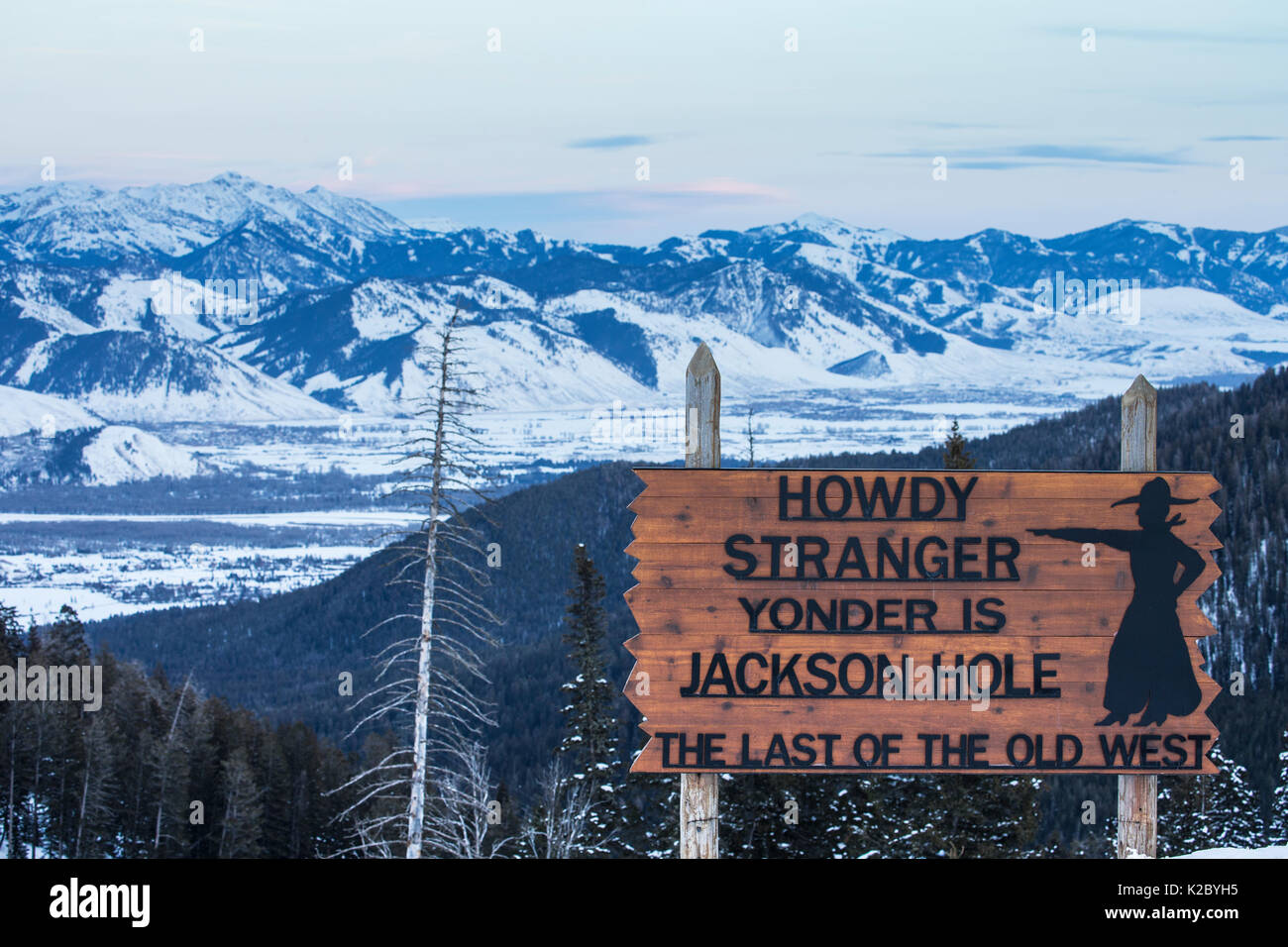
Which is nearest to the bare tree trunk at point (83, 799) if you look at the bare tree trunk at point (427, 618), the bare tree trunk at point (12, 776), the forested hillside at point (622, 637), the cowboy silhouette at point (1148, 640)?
the bare tree trunk at point (12, 776)

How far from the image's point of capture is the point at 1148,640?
1023 centimetres

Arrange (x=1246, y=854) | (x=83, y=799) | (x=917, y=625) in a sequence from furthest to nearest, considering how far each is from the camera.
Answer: (x=83, y=799), (x=917, y=625), (x=1246, y=854)

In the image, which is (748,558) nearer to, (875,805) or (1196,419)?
(875,805)

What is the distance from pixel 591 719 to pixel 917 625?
16.8m

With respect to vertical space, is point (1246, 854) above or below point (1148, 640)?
below

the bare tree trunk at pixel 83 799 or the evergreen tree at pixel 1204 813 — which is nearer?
the evergreen tree at pixel 1204 813

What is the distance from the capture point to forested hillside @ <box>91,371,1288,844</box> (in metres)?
87.2

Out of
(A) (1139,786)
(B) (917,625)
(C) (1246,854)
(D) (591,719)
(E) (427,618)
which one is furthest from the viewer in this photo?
(D) (591,719)

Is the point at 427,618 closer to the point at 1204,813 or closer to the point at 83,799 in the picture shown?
the point at 1204,813

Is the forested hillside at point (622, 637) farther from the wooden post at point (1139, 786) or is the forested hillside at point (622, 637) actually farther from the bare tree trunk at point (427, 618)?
the wooden post at point (1139, 786)

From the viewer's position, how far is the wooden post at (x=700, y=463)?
402 inches

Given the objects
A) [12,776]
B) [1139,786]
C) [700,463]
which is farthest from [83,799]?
[1139,786]

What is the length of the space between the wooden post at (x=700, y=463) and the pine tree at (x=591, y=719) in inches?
596
